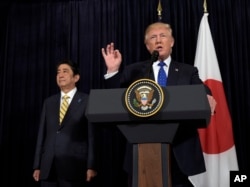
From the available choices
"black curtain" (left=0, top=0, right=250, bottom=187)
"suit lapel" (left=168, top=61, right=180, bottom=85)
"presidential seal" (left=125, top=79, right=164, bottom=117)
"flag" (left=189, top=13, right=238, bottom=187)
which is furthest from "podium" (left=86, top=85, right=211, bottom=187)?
"black curtain" (left=0, top=0, right=250, bottom=187)

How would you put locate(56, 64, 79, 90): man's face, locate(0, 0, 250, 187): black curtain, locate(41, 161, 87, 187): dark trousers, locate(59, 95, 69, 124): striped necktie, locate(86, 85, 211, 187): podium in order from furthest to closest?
locate(0, 0, 250, 187): black curtain < locate(56, 64, 79, 90): man's face < locate(59, 95, 69, 124): striped necktie < locate(41, 161, 87, 187): dark trousers < locate(86, 85, 211, 187): podium

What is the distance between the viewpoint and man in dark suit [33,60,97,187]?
8.63 feet

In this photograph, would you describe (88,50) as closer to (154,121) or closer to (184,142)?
(184,142)

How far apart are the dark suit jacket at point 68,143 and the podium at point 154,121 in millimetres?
1279

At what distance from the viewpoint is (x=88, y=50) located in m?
3.82

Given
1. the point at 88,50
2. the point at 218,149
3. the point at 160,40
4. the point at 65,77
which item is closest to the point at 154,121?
the point at 160,40

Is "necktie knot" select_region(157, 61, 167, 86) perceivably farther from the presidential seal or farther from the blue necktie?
the presidential seal

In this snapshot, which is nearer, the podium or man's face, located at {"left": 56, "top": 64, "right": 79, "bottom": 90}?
the podium

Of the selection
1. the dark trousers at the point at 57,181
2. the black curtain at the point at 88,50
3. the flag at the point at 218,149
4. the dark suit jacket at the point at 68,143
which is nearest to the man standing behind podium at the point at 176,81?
the dark suit jacket at the point at 68,143

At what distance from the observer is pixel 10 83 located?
3904mm

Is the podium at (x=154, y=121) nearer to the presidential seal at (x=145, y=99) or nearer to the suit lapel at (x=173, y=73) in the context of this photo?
the presidential seal at (x=145, y=99)

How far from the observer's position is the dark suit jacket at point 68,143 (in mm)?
2633

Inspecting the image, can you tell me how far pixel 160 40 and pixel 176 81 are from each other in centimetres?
26

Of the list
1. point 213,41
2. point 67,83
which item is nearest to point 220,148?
point 213,41
